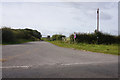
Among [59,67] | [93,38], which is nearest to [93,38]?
[93,38]

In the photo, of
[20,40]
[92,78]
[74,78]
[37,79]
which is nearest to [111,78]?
[92,78]

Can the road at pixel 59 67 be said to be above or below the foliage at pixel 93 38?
below

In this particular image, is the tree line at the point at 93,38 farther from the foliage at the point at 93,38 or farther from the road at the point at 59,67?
the road at the point at 59,67

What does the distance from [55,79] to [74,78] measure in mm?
670

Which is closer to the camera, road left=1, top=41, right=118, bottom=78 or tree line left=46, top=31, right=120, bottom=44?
road left=1, top=41, right=118, bottom=78

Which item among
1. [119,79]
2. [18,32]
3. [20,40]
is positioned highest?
[18,32]

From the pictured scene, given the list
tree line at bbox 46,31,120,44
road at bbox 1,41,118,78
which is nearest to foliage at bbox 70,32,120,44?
tree line at bbox 46,31,120,44

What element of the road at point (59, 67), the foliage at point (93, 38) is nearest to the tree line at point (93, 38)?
the foliage at point (93, 38)

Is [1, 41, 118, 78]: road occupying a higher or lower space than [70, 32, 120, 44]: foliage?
lower

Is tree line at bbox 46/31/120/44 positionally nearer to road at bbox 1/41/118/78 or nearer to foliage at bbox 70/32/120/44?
foliage at bbox 70/32/120/44

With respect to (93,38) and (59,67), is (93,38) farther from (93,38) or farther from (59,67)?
(59,67)

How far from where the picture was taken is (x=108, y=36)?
2595cm

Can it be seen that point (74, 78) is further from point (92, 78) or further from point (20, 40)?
point (20, 40)

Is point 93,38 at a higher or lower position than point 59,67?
higher
